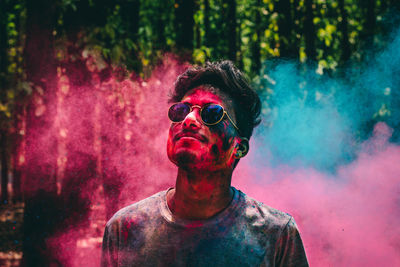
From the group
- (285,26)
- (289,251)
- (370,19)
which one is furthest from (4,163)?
(289,251)

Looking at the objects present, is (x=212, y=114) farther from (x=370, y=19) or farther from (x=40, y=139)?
(x=370, y=19)

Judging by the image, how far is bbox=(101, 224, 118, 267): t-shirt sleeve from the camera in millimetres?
2145

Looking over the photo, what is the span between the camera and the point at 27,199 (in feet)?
14.3

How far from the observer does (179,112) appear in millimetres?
2238

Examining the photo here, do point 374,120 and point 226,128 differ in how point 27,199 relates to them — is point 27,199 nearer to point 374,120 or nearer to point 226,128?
point 226,128

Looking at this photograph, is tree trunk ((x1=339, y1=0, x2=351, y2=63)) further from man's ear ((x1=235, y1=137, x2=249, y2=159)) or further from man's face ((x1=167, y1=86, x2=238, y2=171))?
man's face ((x1=167, y1=86, x2=238, y2=171))

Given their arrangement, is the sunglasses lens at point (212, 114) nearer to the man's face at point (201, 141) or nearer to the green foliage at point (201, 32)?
the man's face at point (201, 141)

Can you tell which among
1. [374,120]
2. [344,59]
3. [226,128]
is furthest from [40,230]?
[344,59]

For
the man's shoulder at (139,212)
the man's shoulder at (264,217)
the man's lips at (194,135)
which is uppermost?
the man's lips at (194,135)

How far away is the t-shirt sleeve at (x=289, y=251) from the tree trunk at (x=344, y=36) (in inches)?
183

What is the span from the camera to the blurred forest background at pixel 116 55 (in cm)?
446

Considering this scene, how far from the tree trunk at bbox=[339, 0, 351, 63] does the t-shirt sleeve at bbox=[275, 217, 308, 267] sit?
15.2 ft

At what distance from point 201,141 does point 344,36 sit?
19.2 ft

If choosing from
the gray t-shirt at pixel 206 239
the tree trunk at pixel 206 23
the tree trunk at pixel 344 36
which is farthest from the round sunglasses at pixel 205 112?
the tree trunk at pixel 206 23
